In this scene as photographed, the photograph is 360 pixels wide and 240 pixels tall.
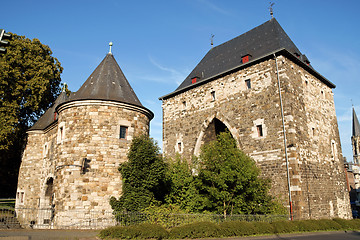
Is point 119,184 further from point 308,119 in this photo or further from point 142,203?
point 308,119

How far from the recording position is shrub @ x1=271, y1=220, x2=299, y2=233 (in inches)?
465

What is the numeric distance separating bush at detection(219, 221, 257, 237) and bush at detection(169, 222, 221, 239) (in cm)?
31

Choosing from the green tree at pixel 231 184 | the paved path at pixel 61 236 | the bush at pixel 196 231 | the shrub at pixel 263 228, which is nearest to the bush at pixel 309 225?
the paved path at pixel 61 236

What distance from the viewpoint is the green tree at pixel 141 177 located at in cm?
1345

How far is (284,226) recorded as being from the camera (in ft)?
39.8

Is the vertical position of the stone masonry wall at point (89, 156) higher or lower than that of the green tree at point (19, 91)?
lower

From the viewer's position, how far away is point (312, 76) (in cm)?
1967

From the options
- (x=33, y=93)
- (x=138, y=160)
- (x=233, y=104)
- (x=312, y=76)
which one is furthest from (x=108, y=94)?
(x=312, y=76)

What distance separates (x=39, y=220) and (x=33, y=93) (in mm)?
10212

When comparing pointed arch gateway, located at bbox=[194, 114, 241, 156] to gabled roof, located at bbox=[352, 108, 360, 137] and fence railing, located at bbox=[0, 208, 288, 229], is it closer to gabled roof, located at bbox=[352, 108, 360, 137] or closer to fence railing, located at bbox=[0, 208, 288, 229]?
fence railing, located at bbox=[0, 208, 288, 229]

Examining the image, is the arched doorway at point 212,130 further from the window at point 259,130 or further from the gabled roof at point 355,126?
the gabled roof at point 355,126

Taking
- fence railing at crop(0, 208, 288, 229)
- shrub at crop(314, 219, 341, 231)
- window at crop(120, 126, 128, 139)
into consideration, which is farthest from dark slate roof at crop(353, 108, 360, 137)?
window at crop(120, 126, 128, 139)

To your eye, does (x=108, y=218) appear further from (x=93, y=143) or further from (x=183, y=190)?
(x=183, y=190)

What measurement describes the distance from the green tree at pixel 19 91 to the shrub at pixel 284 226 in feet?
59.3
